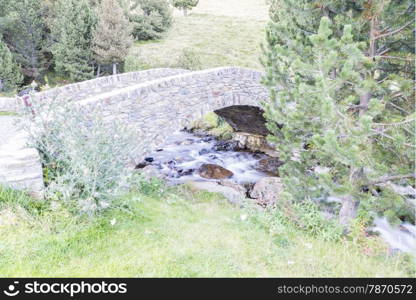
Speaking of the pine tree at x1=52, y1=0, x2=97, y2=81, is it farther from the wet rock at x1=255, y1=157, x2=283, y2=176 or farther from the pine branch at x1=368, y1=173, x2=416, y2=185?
the pine branch at x1=368, y1=173, x2=416, y2=185

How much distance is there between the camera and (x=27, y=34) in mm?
21672

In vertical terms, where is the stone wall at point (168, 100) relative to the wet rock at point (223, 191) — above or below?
above

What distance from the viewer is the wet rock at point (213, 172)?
1321cm

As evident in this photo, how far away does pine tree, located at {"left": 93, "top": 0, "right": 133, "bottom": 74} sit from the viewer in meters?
19.3

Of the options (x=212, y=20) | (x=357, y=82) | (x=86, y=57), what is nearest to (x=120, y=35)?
(x=86, y=57)

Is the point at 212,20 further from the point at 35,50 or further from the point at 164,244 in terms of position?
the point at 164,244

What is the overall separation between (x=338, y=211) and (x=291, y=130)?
6.49 feet

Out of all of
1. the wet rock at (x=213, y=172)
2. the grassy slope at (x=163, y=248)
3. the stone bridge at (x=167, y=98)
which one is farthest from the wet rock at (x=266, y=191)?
the grassy slope at (x=163, y=248)

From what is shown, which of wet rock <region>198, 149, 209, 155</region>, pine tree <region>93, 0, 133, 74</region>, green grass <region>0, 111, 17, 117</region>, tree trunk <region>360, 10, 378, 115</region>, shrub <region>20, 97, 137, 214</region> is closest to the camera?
shrub <region>20, 97, 137, 214</region>

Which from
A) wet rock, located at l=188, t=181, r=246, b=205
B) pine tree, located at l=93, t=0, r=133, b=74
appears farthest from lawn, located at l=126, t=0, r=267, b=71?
wet rock, located at l=188, t=181, r=246, b=205

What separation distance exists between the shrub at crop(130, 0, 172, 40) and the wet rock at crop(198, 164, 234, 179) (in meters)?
19.1

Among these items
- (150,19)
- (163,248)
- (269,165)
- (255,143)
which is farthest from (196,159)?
(150,19)

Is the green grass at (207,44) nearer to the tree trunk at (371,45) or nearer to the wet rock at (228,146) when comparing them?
the wet rock at (228,146)

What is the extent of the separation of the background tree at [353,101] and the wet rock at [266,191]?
146 inches
